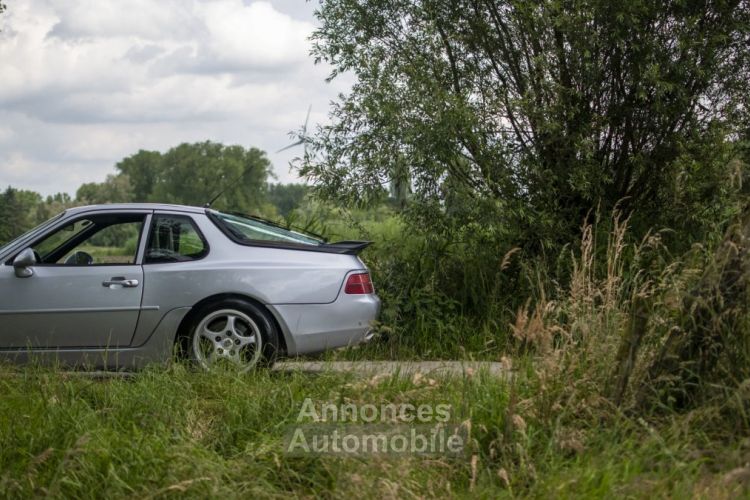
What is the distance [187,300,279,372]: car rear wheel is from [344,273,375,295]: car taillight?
0.71 metres

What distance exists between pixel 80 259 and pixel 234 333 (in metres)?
1.60

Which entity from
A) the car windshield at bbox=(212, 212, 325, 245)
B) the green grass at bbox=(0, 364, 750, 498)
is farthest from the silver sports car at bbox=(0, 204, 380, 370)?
the green grass at bbox=(0, 364, 750, 498)

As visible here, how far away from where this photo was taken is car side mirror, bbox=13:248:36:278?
7590mm

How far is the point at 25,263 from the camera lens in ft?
25.0

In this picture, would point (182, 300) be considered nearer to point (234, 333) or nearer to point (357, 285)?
point (234, 333)

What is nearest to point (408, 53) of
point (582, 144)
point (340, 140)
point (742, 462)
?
point (340, 140)

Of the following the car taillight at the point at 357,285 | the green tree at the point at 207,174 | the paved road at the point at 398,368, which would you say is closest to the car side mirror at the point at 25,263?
the paved road at the point at 398,368

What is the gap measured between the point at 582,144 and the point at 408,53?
2370 millimetres

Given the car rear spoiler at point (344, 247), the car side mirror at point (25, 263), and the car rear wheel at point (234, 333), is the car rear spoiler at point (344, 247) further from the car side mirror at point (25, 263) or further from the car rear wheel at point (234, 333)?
the car side mirror at point (25, 263)

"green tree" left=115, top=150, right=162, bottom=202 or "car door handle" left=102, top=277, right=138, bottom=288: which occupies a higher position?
"green tree" left=115, top=150, right=162, bottom=202

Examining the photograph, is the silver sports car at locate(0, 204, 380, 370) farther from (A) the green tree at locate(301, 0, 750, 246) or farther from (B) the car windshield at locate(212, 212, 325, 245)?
(A) the green tree at locate(301, 0, 750, 246)

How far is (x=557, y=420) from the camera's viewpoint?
4.81 meters

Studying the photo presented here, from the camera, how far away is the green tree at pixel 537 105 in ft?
32.5

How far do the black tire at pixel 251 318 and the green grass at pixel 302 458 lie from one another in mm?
1251
